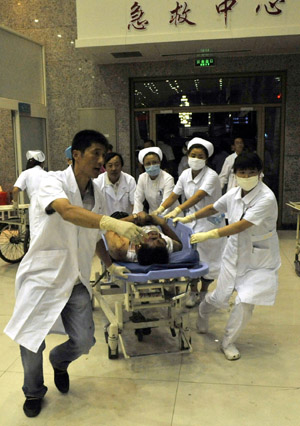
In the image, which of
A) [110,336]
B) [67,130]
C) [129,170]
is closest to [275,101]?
[129,170]

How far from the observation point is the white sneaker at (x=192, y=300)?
3535 mm

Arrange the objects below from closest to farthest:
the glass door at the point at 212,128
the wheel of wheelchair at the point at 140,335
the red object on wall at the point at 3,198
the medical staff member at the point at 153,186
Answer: the wheel of wheelchair at the point at 140,335 → the medical staff member at the point at 153,186 → the red object on wall at the point at 3,198 → the glass door at the point at 212,128

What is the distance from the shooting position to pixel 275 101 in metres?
6.45

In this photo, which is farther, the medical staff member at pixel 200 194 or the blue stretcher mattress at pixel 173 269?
the medical staff member at pixel 200 194

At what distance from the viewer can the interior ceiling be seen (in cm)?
554

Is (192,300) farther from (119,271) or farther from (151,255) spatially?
(119,271)

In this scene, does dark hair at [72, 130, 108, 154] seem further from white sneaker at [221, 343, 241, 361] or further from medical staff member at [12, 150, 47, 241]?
medical staff member at [12, 150, 47, 241]

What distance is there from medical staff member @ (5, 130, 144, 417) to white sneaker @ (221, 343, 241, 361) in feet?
3.23

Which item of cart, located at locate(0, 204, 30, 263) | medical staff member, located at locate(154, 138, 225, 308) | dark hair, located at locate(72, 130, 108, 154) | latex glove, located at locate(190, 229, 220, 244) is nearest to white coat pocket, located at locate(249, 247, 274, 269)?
latex glove, located at locate(190, 229, 220, 244)

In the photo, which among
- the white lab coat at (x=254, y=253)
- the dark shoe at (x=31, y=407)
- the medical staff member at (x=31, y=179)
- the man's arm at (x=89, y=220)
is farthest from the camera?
the medical staff member at (x=31, y=179)

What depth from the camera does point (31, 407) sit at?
2064 mm

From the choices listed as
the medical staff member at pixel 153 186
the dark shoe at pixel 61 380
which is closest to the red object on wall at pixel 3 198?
the medical staff member at pixel 153 186

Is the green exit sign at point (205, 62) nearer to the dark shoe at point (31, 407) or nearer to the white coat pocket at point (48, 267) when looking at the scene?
the white coat pocket at point (48, 267)

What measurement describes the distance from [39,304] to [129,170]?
4.94 m
